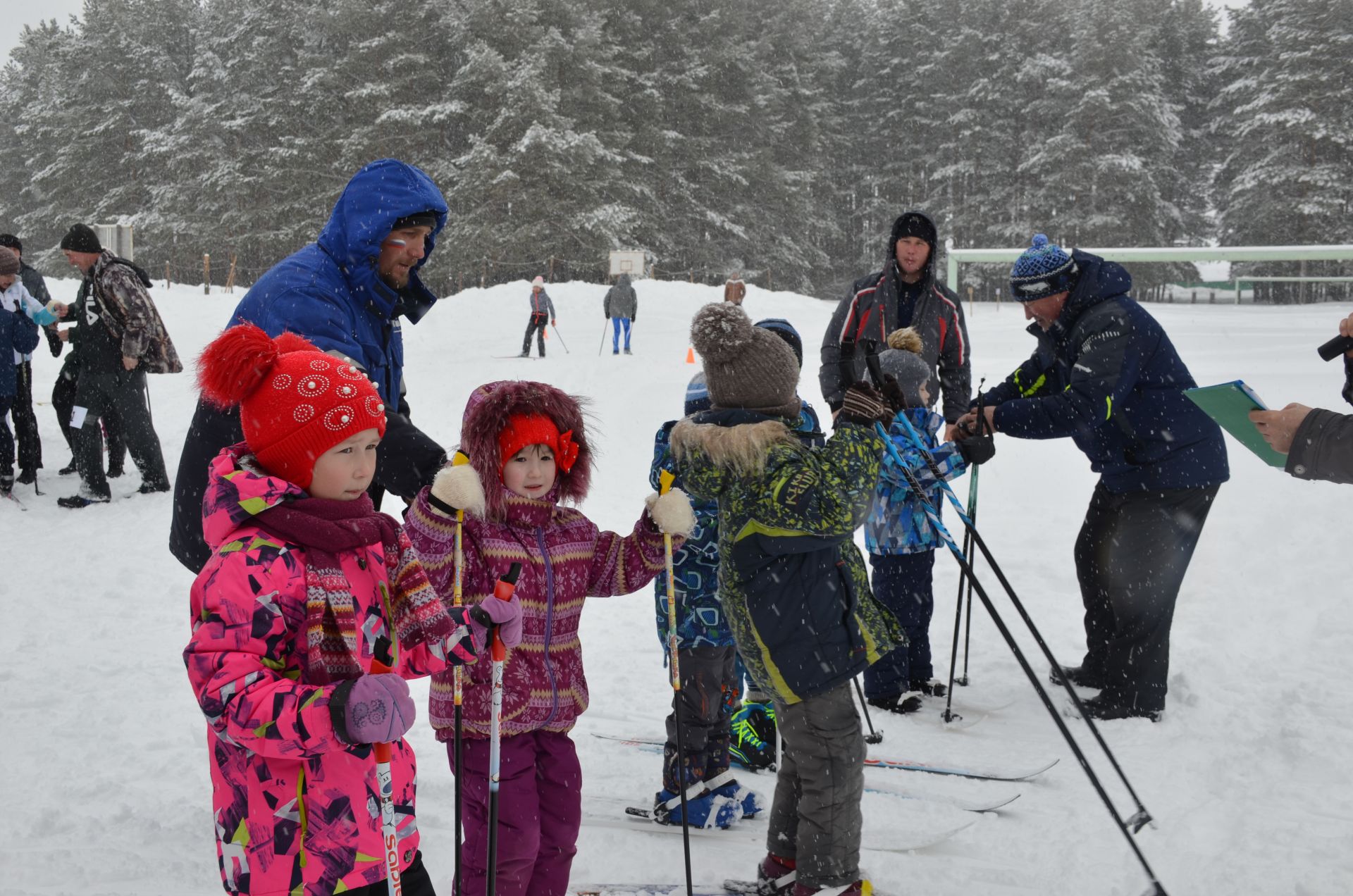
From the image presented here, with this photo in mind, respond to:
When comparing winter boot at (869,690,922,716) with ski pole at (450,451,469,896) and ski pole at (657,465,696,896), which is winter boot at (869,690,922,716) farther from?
ski pole at (450,451,469,896)

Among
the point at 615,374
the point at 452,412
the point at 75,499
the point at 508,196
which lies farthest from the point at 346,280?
the point at 508,196

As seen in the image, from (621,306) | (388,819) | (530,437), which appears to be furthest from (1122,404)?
(621,306)

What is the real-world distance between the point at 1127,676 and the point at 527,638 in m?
2.90

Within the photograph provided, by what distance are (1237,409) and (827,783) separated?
5.31 feet

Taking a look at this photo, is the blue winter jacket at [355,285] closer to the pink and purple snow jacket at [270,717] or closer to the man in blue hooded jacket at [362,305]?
the man in blue hooded jacket at [362,305]

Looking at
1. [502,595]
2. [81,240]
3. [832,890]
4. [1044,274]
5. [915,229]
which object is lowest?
[832,890]

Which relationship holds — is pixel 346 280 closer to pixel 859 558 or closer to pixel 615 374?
pixel 859 558

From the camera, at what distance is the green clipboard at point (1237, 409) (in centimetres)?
275

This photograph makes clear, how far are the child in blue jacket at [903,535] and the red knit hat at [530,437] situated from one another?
190 centimetres

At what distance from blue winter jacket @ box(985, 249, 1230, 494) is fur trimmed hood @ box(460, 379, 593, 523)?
2359 millimetres

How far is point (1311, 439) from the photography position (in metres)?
2.68

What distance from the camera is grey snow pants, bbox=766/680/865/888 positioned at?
2.65m

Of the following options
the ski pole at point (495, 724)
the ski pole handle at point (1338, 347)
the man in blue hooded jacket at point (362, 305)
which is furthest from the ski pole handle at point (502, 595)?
the ski pole handle at point (1338, 347)

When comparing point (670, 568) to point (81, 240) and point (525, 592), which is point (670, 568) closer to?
point (525, 592)
